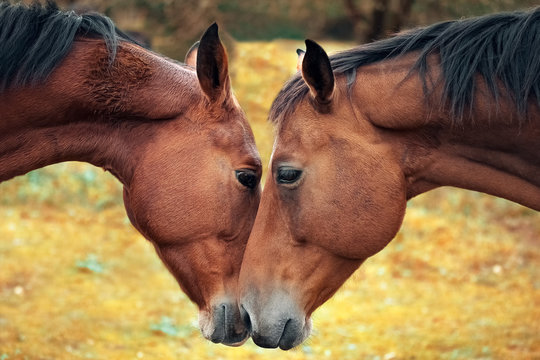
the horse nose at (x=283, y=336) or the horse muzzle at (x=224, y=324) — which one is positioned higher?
the horse nose at (x=283, y=336)

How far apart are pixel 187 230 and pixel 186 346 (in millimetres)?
2816

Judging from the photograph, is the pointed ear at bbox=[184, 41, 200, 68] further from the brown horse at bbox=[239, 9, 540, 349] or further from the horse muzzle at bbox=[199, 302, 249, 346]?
the horse muzzle at bbox=[199, 302, 249, 346]

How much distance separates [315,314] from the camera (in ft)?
23.9

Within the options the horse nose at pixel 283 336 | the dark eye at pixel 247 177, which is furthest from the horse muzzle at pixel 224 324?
the dark eye at pixel 247 177

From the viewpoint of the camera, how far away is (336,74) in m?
3.62

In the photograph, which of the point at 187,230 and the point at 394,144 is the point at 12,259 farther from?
the point at 394,144

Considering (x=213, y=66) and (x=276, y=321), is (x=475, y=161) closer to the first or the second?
(x=276, y=321)

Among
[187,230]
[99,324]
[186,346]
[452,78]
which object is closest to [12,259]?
[99,324]

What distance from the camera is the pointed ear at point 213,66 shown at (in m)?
3.67

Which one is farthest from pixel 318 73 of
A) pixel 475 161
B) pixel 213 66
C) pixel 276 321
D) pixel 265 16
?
pixel 265 16

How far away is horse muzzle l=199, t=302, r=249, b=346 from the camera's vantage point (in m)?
3.99

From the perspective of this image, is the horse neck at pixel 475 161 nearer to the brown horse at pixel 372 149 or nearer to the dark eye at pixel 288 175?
the brown horse at pixel 372 149

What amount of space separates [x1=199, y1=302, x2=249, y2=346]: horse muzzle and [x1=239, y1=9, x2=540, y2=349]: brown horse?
201 mm

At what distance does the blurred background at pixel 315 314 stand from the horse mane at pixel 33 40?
0.54 metres
